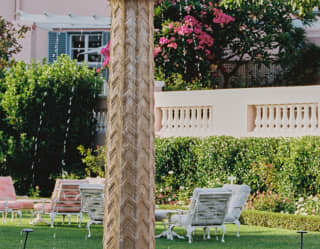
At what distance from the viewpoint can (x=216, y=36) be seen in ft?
70.4

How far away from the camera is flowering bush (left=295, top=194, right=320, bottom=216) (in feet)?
45.5

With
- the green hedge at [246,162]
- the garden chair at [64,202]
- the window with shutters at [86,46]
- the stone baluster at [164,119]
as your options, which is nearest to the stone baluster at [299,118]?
the green hedge at [246,162]

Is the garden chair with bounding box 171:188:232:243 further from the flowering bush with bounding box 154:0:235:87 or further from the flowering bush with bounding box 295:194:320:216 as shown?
the flowering bush with bounding box 154:0:235:87

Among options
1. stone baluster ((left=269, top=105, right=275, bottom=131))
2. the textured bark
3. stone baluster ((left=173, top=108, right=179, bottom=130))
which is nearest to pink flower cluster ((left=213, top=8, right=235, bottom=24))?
stone baluster ((left=173, top=108, right=179, bottom=130))

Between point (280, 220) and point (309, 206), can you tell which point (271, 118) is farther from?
point (280, 220)

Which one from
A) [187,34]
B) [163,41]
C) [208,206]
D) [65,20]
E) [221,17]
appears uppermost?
[65,20]

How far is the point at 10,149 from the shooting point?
19250 millimetres

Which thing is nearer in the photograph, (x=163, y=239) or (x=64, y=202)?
(x=163, y=239)

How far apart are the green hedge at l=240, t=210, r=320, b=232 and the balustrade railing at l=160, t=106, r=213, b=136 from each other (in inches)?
140

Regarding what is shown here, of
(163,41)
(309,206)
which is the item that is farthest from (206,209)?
(163,41)

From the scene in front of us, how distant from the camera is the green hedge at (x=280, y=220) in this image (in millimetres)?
12750

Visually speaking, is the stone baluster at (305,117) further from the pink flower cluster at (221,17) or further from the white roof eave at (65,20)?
the white roof eave at (65,20)

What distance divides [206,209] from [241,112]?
5433 mm

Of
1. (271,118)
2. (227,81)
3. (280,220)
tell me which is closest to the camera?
(280,220)
